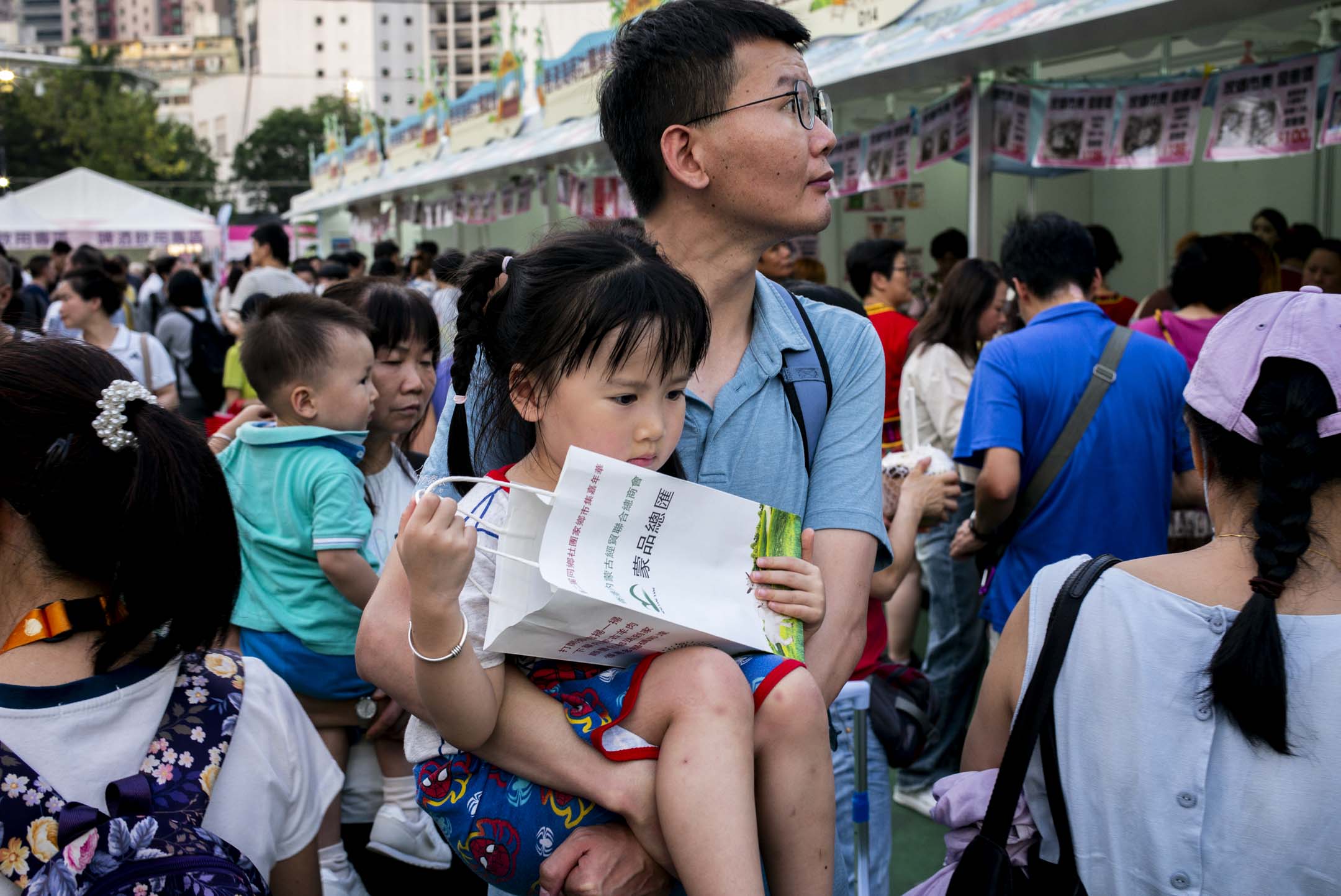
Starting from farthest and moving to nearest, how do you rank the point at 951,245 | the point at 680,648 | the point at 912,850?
1. the point at 951,245
2. the point at 912,850
3. the point at 680,648

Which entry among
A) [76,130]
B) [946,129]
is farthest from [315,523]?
[76,130]

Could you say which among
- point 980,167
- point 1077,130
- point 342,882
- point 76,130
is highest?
point 76,130

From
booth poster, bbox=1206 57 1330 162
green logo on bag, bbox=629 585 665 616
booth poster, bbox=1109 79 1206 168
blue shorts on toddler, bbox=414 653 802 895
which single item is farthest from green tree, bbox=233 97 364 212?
green logo on bag, bbox=629 585 665 616

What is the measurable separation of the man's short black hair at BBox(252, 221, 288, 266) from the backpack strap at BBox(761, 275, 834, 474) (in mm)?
7735

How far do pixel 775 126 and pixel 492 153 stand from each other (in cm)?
1334

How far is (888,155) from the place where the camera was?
22.1 feet

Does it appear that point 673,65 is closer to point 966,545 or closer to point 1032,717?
point 1032,717

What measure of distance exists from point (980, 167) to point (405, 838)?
4.62 meters

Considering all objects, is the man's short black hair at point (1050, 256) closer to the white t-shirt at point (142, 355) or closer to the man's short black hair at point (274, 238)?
the white t-shirt at point (142, 355)

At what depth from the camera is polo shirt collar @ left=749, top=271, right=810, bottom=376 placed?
174 centimetres

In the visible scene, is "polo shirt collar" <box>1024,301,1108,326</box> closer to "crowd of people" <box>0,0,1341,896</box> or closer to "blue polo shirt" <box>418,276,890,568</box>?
"crowd of people" <box>0,0,1341,896</box>

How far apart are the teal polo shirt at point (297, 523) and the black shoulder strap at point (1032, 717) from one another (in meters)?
1.65

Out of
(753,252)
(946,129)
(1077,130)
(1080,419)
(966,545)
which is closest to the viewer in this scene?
(753,252)

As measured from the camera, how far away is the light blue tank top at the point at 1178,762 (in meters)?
1.49
